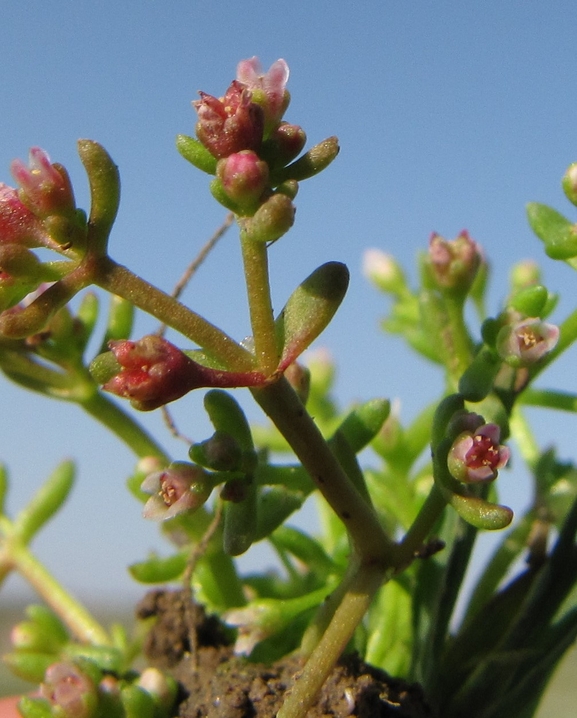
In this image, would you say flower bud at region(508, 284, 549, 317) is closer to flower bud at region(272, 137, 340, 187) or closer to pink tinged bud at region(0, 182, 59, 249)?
flower bud at region(272, 137, 340, 187)

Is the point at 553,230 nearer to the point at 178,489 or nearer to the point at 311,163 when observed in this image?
the point at 311,163

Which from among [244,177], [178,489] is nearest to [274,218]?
[244,177]

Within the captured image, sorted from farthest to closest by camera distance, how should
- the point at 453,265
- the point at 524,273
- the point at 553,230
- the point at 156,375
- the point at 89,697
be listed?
the point at 524,273, the point at 453,265, the point at 553,230, the point at 89,697, the point at 156,375

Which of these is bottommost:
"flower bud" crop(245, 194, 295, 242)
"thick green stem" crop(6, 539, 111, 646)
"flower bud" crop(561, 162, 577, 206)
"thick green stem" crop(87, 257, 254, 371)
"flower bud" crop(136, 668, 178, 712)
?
"thick green stem" crop(6, 539, 111, 646)

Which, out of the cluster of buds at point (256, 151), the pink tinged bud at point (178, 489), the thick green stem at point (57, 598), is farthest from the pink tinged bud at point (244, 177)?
the thick green stem at point (57, 598)

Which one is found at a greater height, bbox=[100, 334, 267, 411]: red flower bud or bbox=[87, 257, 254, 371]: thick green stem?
bbox=[87, 257, 254, 371]: thick green stem

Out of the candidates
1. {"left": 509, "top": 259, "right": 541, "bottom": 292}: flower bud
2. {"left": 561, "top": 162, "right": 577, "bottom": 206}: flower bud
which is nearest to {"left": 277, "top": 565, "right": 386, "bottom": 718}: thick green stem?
{"left": 561, "top": 162, "right": 577, "bottom": 206}: flower bud

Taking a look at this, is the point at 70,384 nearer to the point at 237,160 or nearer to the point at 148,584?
the point at 148,584
